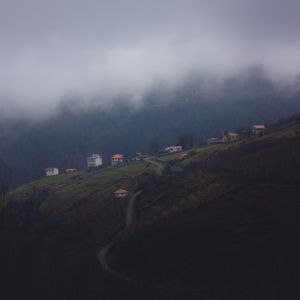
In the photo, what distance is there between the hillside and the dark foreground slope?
13 cm

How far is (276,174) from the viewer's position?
62.2m

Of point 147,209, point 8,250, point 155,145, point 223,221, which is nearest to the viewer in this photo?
point 8,250

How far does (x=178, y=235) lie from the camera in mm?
49969

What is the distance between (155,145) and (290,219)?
95.5 metres

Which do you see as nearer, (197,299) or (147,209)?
(197,299)

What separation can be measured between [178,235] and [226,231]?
18.1ft

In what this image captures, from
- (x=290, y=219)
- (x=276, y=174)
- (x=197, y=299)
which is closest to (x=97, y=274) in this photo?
(x=197, y=299)

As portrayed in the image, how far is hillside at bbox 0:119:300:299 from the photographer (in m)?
27.3

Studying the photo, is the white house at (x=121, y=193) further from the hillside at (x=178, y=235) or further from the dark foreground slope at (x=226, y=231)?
the dark foreground slope at (x=226, y=231)

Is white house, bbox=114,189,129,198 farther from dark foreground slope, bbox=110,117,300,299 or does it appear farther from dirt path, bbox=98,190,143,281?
dark foreground slope, bbox=110,117,300,299

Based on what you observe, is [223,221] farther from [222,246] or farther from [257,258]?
[257,258]

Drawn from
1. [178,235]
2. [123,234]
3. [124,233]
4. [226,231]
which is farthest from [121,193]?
[226,231]

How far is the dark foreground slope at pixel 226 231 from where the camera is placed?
3734cm

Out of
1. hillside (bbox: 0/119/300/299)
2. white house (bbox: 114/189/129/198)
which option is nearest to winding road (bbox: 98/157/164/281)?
hillside (bbox: 0/119/300/299)
